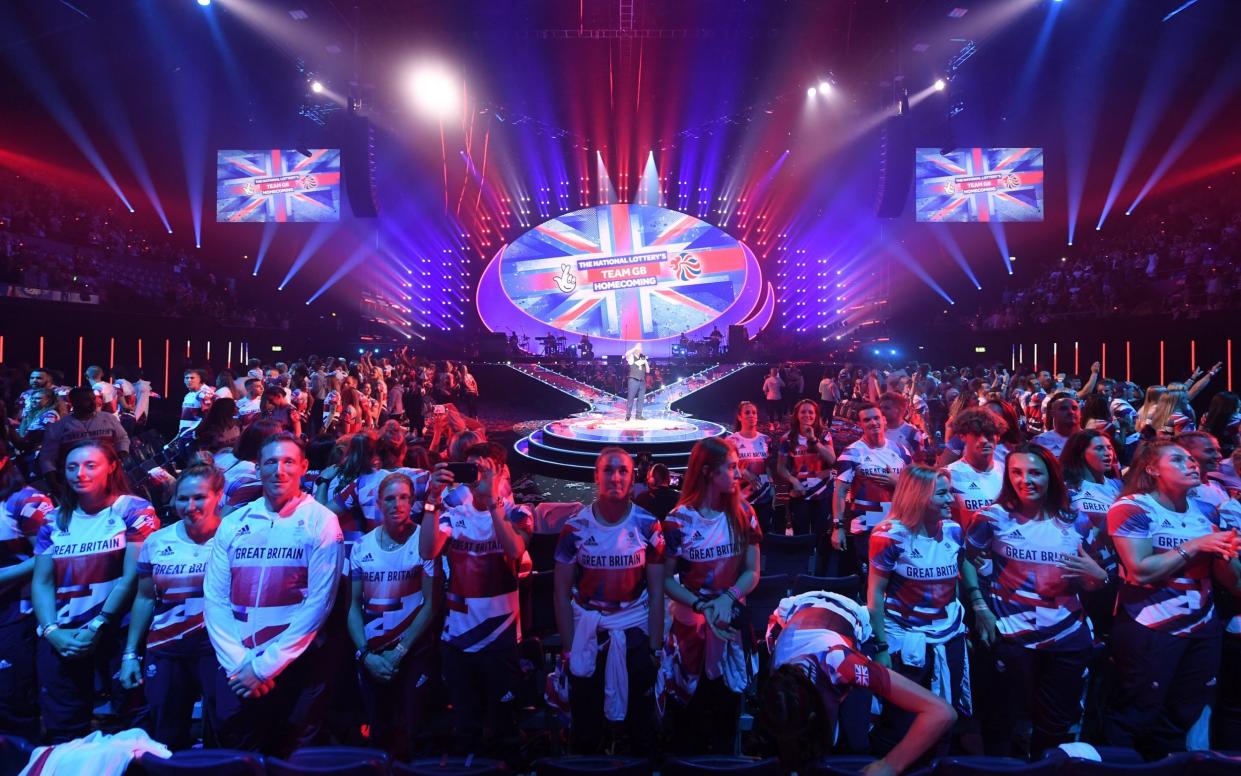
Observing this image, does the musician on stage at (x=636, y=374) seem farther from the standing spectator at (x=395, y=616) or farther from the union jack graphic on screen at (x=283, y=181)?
the standing spectator at (x=395, y=616)

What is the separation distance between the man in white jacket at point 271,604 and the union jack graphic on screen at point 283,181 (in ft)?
36.9

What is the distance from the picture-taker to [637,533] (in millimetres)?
2838

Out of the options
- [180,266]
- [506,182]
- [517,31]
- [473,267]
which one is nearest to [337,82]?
[517,31]

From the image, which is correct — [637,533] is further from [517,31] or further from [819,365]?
[819,365]

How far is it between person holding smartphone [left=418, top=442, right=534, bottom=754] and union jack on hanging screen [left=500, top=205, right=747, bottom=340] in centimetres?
1851

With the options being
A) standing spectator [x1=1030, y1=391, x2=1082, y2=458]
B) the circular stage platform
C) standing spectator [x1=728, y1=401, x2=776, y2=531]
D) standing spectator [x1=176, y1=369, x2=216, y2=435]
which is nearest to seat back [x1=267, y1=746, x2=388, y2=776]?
standing spectator [x1=728, y1=401, x2=776, y2=531]

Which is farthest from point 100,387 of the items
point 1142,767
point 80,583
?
point 1142,767

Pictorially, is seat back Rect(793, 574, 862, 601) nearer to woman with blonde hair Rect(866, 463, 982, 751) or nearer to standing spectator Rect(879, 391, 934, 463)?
woman with blonde hair Rect(866, 463, 982, 751)

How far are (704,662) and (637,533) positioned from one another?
626 millimetres

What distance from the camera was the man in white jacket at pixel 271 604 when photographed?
8.20 ft

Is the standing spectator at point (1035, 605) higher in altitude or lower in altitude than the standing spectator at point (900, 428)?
lower

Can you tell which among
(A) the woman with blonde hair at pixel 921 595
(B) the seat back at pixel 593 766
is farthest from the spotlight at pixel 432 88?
(B) the seat back at pixel 593 766

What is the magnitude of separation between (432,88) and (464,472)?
11.8m

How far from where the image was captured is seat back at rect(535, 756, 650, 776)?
1908 millimetres
